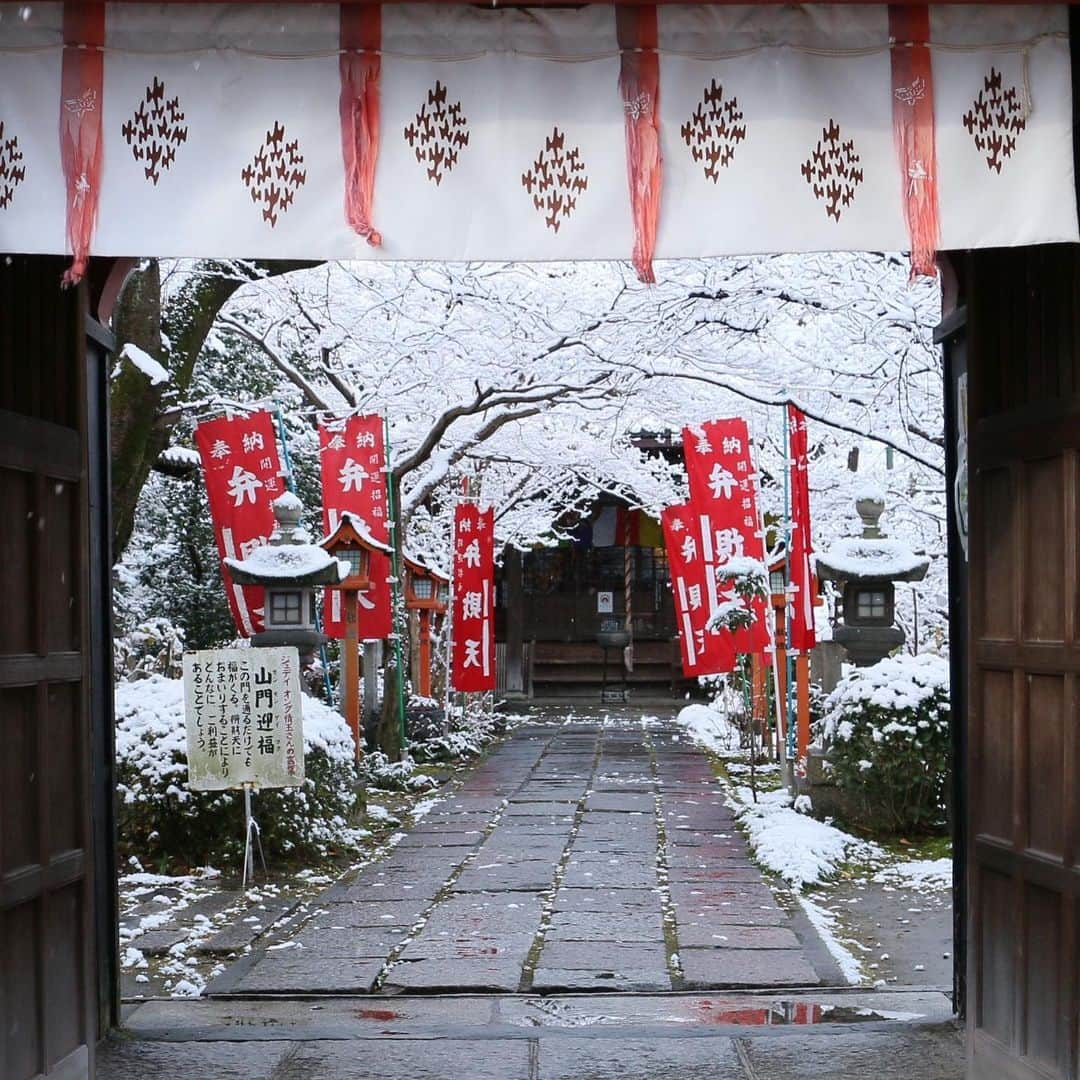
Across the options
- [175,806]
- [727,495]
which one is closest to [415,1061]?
[175,806]

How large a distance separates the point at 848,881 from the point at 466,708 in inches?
524

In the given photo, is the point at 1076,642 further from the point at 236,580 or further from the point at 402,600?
the point at 402,600

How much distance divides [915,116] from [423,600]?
55.5 ft

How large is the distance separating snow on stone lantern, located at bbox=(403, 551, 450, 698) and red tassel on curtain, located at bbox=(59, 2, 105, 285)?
15776 mm

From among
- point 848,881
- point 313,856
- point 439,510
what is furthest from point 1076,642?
point 439,510

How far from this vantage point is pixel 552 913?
9000 mm

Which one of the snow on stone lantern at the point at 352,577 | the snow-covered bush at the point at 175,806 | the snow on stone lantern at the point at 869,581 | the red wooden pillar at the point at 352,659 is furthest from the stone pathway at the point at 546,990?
the snow on stone lantern at the point at 352,577

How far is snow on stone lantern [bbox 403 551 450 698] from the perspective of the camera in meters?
20.3

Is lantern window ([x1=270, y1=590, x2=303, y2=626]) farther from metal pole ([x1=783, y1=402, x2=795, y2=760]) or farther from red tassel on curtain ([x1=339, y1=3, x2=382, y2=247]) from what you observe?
red tassel on curtain ([x1=339, y1=3, x2=382, y2=247])

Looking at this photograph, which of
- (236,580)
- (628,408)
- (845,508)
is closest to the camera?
(236,580)

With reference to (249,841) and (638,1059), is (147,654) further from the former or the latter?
(638,1059)

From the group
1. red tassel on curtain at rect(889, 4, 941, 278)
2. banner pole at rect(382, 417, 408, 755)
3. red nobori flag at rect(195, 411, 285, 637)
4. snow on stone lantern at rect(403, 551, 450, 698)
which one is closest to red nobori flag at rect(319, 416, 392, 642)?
banner pole at rect(382, 417, 408, 755)

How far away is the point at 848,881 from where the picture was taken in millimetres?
10266

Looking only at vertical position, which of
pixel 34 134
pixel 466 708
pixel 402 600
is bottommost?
pixel 466 708
